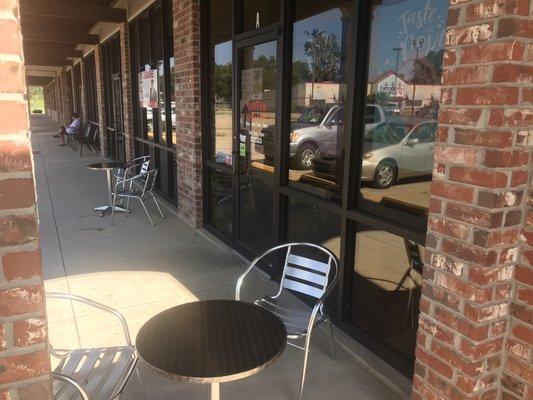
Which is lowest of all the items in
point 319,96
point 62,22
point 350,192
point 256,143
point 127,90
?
point 350,192

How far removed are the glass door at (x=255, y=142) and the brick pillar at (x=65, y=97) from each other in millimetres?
18945

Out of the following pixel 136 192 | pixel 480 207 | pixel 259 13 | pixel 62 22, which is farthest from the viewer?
pixel 62 22

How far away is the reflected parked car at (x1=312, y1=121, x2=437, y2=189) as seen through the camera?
2518 mm

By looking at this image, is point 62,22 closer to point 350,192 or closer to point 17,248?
point 350,192

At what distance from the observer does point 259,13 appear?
4.21 metres

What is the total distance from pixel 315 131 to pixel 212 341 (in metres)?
2.04

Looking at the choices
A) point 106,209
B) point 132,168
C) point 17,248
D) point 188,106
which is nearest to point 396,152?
point 17,248

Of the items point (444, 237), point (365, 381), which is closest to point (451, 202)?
point (444, 237)

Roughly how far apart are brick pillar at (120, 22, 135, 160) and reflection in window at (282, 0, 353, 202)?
550cm

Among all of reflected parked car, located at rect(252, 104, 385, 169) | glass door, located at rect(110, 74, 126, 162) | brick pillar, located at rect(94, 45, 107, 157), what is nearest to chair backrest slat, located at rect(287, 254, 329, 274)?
reflected parked car, located at rect(252, 104, 385, 169)

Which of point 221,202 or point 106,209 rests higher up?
point 221,202

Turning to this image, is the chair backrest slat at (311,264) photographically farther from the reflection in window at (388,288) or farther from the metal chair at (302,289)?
the reflection in window at (388,288)

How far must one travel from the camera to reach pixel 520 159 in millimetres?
1768

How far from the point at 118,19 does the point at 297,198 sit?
5.98 meters
